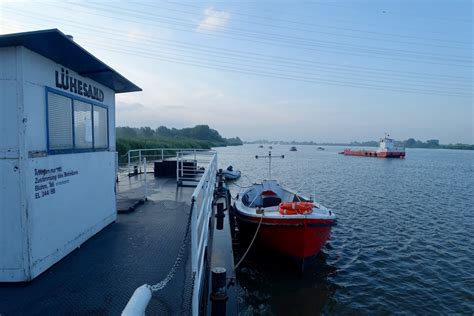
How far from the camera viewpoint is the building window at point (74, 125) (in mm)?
4594

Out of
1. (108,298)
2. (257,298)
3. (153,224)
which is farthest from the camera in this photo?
(257,298)

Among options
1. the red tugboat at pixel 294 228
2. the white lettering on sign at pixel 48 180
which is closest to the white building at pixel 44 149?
the white lettering on sign at pixel 48 180

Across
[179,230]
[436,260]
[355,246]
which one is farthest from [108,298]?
[436,260]

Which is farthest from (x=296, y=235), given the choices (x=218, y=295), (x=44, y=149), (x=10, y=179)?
(x=10, y=179)

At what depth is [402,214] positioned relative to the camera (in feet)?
54.6

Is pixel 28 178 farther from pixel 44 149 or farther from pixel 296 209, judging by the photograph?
pixel 296 209

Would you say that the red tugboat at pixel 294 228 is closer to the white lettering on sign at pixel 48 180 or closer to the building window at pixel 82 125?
→ the building window at pixel 82 125

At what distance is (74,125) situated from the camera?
5.22 meters

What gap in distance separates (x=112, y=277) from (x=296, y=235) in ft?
17.9

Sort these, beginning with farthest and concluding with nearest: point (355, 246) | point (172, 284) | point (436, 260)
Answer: point (355, 246)
point (436, 260)
point (172, 284)

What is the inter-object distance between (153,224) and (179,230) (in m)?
0.79

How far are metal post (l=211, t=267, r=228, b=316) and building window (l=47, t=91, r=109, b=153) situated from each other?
3.02 meters

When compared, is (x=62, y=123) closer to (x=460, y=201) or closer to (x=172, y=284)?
(x=172, y=284)

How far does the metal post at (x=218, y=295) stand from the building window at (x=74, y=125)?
3.02 metres
